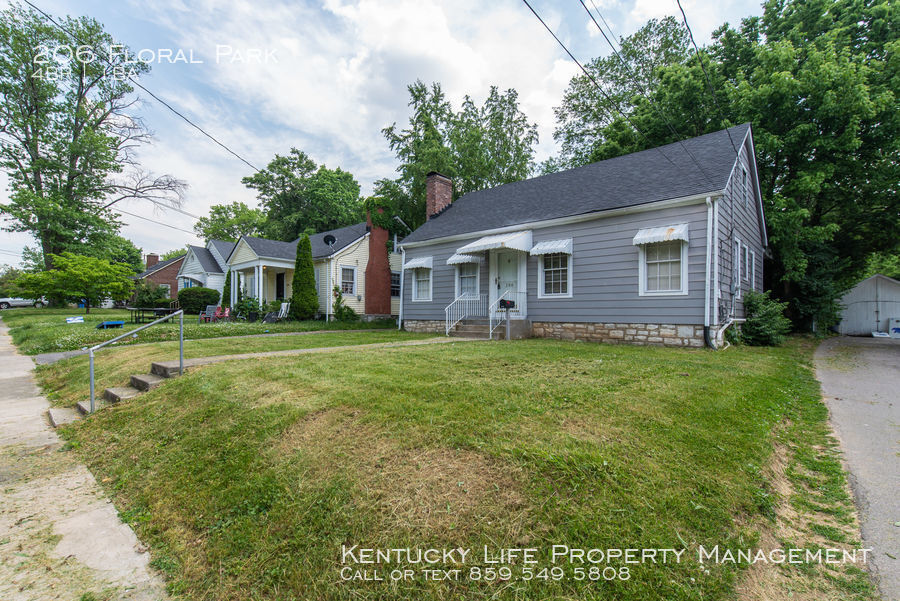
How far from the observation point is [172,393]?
14.9 feet

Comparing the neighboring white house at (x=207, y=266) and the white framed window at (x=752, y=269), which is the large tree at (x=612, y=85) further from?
the neighboring white house at (x=207, y=266)

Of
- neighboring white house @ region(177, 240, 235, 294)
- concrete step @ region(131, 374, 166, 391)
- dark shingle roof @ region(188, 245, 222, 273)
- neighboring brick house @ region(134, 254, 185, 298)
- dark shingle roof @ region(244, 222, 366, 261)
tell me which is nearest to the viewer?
concrete step @ region(131, 374, 166, 391)

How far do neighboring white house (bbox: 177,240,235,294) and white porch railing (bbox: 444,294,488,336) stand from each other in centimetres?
1915

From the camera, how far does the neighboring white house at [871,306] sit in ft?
52.2

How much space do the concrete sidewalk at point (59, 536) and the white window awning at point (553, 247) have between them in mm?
9285

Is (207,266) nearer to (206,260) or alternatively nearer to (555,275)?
(206,260)

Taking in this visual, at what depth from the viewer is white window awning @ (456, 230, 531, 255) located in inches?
401

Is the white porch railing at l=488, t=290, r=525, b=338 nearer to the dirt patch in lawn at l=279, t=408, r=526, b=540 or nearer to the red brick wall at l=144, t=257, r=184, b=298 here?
the dirt patch in lawn at l=279, t=408, r=526, b=540

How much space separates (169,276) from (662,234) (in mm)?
35105

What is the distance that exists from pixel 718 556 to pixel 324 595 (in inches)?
71.9

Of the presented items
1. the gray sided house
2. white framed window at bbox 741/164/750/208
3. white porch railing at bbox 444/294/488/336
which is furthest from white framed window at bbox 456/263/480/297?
white framed window at bbox 741/164/750/208

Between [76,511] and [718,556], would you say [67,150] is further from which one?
[718,556]

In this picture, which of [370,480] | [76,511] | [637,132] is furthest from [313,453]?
[637,132]

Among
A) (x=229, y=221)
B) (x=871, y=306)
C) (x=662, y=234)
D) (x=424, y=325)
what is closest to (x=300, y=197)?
(x=229, y=221)
